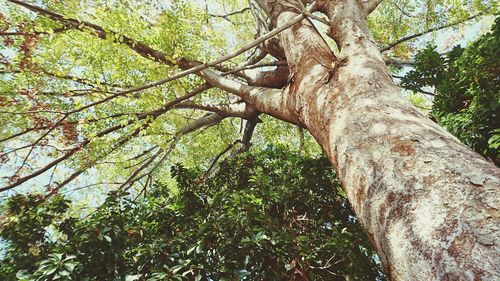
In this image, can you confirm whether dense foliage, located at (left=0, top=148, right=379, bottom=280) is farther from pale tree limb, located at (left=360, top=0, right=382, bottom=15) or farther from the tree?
pale tree limb, located at (left=360, top=0, right=382, bottom=15)

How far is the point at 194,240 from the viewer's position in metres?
2.86

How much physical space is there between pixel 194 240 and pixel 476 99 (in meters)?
2.95

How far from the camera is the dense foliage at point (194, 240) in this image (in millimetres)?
2475

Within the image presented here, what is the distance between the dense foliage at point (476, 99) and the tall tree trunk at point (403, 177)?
1.26 meters

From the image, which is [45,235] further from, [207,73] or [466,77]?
[466,77]

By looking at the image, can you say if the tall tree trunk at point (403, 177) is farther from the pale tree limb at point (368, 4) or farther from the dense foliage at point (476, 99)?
the pale tree limb at point (368, 4)

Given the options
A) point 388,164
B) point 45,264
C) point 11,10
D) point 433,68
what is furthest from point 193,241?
point 11,10

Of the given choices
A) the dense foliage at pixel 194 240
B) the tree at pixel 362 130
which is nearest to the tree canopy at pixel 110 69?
the tree at pixel 362 130

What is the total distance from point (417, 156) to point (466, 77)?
2581 mm

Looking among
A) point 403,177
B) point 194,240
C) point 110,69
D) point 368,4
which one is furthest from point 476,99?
point 110,69

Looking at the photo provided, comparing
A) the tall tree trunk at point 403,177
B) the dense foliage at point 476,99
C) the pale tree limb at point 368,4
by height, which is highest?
the pale tree limb at point 368,4

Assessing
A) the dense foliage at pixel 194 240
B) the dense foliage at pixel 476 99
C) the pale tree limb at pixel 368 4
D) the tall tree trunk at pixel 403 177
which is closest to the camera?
the tall tree trunk at pixel 403 177

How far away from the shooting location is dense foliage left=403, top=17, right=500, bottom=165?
2.81m

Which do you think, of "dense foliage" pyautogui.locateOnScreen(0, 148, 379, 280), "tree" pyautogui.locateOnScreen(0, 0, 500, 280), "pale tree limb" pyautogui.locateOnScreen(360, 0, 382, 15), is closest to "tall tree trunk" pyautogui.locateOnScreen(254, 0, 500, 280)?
"tree" pyautogui.locateOnScreen(0, 0, 500, 280)
